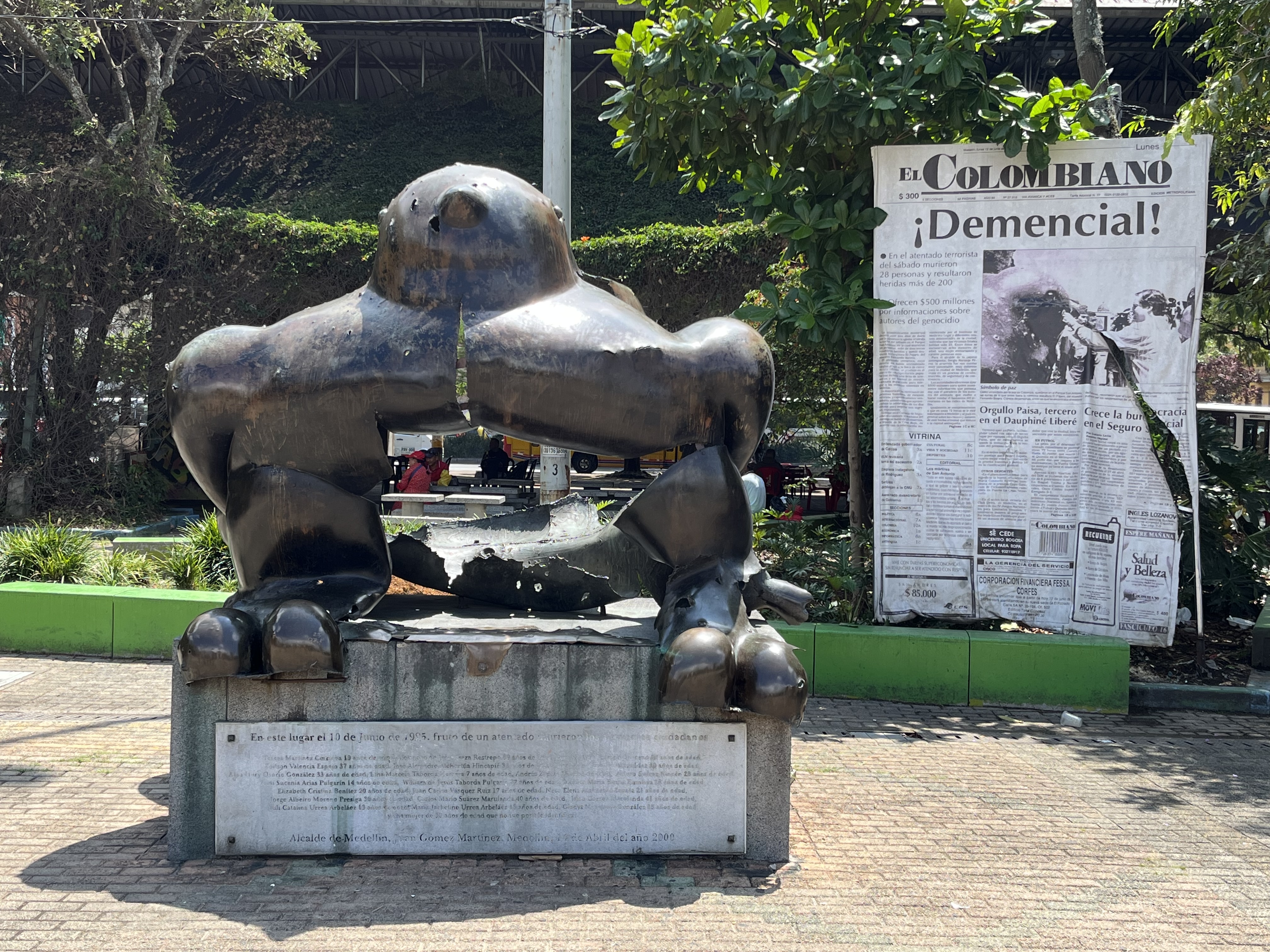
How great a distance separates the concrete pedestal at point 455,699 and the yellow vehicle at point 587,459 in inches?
573

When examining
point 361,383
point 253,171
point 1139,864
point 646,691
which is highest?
point 253,171

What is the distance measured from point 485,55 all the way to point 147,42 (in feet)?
39.8

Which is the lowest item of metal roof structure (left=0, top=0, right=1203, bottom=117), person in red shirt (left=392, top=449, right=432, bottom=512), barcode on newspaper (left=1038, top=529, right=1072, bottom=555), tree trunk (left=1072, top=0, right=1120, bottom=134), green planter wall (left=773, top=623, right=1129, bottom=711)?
green planter wall (left=773, top=623, right=1129, bottom=711)

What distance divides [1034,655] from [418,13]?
78.9 feet

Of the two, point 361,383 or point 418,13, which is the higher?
point 418,13

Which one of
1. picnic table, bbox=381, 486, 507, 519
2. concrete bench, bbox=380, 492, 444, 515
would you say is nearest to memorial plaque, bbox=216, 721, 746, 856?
picnic table, bbox=381, 486, 507, 519

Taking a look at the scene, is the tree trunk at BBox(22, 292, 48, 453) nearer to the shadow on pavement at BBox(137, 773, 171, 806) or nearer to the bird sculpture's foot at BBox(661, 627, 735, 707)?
the shadow on pavement at BBox(137, 773, 171, 806)

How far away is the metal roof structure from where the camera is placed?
23156 millimetres

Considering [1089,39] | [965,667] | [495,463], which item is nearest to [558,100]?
[1089,39]

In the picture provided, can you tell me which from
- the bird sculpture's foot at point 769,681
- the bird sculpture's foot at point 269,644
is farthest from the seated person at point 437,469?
the bird sculpture's foot at point 769,681

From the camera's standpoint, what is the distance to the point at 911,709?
6.94 metres

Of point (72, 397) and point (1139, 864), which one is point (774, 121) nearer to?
point (1139, 864)

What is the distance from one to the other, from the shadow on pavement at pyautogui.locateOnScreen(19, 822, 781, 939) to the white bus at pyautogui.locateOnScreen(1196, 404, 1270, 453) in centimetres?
1439

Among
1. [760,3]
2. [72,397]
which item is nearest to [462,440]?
[72,397]
